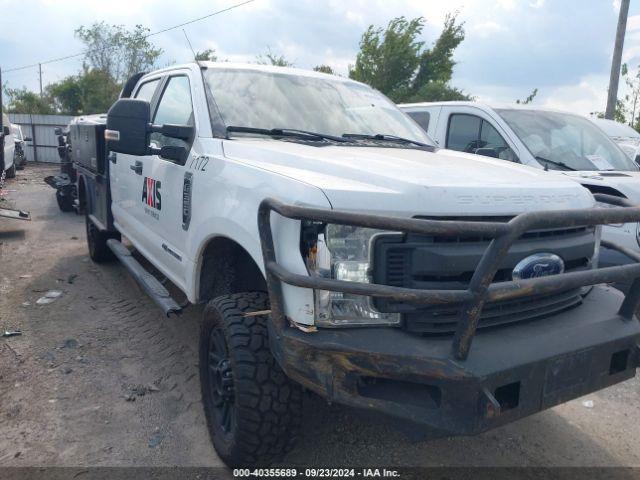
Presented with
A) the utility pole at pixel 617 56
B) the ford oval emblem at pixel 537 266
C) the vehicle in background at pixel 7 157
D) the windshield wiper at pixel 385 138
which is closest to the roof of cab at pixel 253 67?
the windshield wiper at pixel 385 138

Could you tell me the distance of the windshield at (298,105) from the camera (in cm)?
343

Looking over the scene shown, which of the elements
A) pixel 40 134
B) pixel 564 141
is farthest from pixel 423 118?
pixel 40 134

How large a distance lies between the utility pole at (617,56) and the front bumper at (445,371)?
12.8 m

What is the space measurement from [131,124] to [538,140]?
154 inches

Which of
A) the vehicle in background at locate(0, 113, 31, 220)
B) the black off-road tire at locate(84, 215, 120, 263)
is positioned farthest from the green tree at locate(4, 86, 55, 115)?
the black off-road tire at locate(84, 215, 120, 263)

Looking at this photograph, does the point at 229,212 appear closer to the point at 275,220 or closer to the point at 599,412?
the point at 275,220

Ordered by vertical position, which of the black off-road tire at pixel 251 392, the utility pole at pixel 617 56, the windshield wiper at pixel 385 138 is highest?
the utility pole at pixel 617 56

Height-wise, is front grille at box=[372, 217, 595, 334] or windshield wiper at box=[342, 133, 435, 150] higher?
windshield wiper at box=[342, 133, 435, 150]

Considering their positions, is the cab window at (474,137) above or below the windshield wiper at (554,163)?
above

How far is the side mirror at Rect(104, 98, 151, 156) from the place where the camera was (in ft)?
10.8

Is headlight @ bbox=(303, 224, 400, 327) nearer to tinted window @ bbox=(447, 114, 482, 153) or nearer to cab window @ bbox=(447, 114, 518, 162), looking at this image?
cab window @ bbox=(447, 114, 518, 162)

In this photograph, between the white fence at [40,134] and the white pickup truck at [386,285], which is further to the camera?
the white fence at [40,134]

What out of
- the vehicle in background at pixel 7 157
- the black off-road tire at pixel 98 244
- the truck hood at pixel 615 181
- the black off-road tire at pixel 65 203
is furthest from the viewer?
the black off-road tire at pixel 65 203

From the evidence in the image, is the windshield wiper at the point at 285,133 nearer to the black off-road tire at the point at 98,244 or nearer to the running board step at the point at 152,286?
the running board step at the point at 152,286
